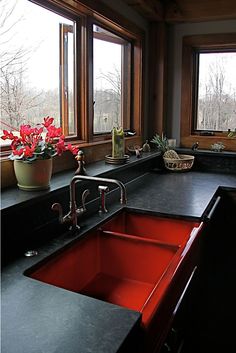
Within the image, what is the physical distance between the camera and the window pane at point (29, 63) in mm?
1726

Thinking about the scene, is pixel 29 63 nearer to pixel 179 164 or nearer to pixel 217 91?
pixel 179 164

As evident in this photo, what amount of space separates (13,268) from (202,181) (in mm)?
1818

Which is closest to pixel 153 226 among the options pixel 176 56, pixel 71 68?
pixel 71 68

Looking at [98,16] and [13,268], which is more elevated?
[98,16]

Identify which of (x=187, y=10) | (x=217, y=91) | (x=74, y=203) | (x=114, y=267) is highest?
(x=187, y=10)

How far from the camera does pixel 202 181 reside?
2.77 meters

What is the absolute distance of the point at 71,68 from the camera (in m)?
2.25

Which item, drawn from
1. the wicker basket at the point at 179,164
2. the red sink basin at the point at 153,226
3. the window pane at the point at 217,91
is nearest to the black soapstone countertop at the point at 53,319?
the red sink basin at the point at 153,226

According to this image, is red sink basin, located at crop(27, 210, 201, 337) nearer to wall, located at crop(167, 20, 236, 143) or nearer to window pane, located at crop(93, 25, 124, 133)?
window pane, located at crop(93, 25, 124, 133)

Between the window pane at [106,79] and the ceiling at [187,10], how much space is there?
0.35 meters

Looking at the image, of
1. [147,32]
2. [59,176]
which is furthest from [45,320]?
[147,32]

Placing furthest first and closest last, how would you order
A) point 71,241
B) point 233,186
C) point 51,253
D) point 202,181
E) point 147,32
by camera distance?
point 147,32
point 202,181
point 233,186
point 71,241
point 51,253

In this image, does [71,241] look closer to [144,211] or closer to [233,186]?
[144,211]

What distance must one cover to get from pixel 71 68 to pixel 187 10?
4.52ft
